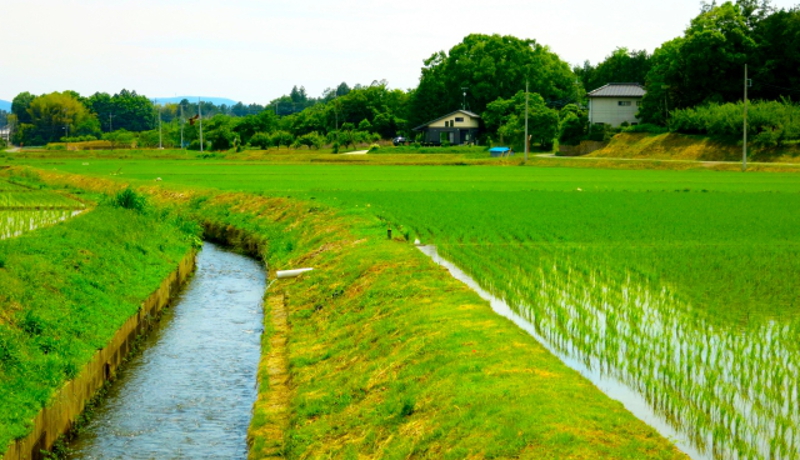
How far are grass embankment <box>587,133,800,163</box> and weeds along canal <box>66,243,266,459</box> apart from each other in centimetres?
4384

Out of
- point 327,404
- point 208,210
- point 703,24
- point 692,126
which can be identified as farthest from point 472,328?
point 703,24

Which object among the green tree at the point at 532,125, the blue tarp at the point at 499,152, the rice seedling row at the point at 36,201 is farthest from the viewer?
the green tree at the point at 532,125

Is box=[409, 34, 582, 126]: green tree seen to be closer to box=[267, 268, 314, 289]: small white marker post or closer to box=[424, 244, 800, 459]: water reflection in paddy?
box=[267, 268, 314, 289]: small white marker post

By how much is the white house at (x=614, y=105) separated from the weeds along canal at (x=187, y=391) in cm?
6069

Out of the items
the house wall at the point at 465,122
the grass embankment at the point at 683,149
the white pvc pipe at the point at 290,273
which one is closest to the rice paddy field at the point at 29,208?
the white pvc pipe at the point at 290,273

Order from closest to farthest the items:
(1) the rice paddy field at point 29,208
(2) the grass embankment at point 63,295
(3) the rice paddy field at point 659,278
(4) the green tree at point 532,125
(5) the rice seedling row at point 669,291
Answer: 1. (5) the rice seedling row at point 669,291
2. (3) the rice paddy field at point 659,278
3. (2) the grass embankment at point 63,295
4. (1) the rice paddy field at point 29,208
5. (4) the green tree at point 532,125

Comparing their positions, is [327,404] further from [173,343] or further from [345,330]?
[173,343]

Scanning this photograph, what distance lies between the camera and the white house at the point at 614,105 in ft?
243

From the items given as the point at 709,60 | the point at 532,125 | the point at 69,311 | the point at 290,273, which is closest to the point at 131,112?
the point at 532,125

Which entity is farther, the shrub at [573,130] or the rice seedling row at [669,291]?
the shrub at [573,130]

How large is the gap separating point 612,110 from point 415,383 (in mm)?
69324

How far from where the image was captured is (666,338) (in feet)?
33.9

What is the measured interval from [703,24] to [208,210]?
4744 centimetres

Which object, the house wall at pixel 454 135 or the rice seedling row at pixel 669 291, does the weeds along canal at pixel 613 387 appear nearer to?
the rice seedling row at pixel 669 291
